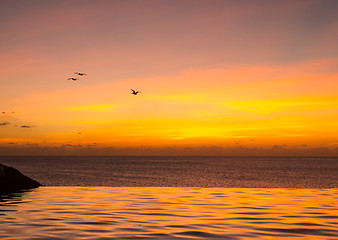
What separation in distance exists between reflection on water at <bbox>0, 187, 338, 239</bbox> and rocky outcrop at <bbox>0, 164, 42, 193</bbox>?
8.71m

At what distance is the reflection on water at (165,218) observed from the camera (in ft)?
54.3

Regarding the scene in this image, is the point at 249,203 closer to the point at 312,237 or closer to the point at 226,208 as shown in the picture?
the point at 226,208

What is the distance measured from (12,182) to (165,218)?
2440 cm

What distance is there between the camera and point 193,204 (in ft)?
89.1

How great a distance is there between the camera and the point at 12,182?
3938 centimetres

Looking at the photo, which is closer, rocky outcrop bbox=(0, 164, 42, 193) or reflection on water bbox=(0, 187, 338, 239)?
reflection on water bbox=(0, 187, 338, 239)

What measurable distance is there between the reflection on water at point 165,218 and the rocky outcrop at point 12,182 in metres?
8.71

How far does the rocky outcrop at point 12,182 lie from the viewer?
38.3m

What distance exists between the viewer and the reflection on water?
1656 centimetres

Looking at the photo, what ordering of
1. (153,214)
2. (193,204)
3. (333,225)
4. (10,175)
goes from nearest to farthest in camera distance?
(333,225) → (153,214) → (193,204) → (10,175)

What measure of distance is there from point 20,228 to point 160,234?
6438mm

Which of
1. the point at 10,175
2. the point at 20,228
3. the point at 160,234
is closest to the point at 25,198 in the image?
the point at 10,175

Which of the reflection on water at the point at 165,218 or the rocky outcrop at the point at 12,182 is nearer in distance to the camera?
the reflection on water at the point at 165,218

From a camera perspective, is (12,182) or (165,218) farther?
(12,182)
